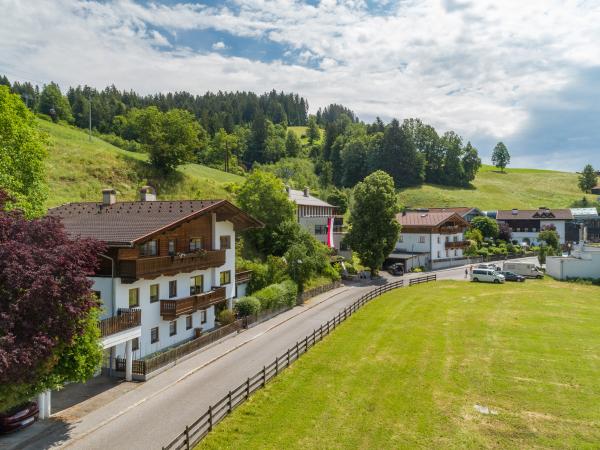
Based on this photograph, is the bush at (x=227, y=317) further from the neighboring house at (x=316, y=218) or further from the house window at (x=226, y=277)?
the neighboring house at (x=316, y=218)

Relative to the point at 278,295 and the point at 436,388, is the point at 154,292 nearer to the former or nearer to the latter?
the point at 278,295

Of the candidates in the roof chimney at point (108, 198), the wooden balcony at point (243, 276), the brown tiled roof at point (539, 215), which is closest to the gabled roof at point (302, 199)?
the wooden balcony at point (243, 276)

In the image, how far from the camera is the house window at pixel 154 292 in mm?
29970

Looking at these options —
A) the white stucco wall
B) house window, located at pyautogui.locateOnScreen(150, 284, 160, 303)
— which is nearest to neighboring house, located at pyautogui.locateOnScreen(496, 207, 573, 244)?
the white stucco wall

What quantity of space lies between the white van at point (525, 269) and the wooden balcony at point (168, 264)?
4683 centimetres

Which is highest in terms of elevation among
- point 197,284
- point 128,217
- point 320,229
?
point 128,217

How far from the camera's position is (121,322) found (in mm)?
24844

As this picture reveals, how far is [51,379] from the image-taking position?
18.5m

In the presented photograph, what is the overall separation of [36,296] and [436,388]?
19.3 meters

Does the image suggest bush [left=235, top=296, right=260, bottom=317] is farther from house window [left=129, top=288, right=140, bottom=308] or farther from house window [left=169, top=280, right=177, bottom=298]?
house window [left=129, top=288, right=140, bottom=308]

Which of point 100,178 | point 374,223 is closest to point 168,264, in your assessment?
point 374,223

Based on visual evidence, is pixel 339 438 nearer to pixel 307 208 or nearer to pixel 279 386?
pixel 279 386

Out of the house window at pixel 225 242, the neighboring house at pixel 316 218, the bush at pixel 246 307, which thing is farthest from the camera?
the neighboring house at pixel 316 218

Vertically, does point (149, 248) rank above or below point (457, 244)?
above
